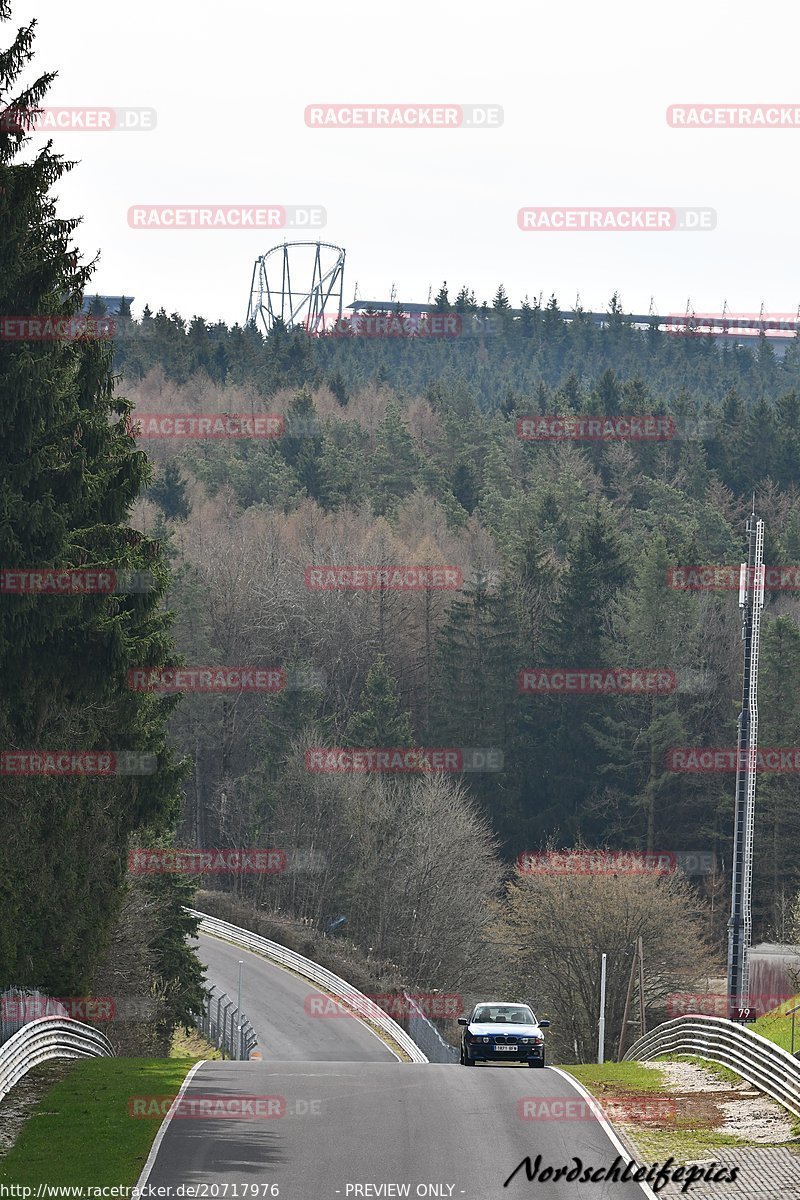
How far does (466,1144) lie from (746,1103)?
4.73 meters

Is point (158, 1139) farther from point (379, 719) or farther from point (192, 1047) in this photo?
point (379, 719)

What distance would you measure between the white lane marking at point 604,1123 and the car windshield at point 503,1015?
3407mm

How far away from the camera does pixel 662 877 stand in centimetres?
6431

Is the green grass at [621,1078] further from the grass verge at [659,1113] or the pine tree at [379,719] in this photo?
the pine tree at [379,719]

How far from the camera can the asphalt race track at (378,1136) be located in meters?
15.9

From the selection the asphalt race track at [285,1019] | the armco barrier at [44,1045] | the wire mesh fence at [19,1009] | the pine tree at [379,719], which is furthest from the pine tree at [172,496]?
the wire mesh fence at [19,1009]

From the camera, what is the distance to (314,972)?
2215 inches

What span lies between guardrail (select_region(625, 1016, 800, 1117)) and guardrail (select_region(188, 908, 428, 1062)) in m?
16.6

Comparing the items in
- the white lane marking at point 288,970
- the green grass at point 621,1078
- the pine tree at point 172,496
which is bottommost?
the white lane marking at point 288,970

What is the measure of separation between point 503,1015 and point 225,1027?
2007 cm

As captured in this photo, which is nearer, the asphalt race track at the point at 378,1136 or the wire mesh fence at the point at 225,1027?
the asphalt race track at the point at 378,1136

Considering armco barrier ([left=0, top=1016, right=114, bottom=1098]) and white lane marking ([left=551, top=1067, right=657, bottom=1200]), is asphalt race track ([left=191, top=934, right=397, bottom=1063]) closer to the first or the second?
armco barrier ([left=0, top=1016, right=114, bottom=1098])

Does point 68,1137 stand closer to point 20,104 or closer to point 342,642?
point 20,104

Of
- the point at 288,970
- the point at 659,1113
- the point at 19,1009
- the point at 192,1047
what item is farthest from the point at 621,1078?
the point at 288,970
